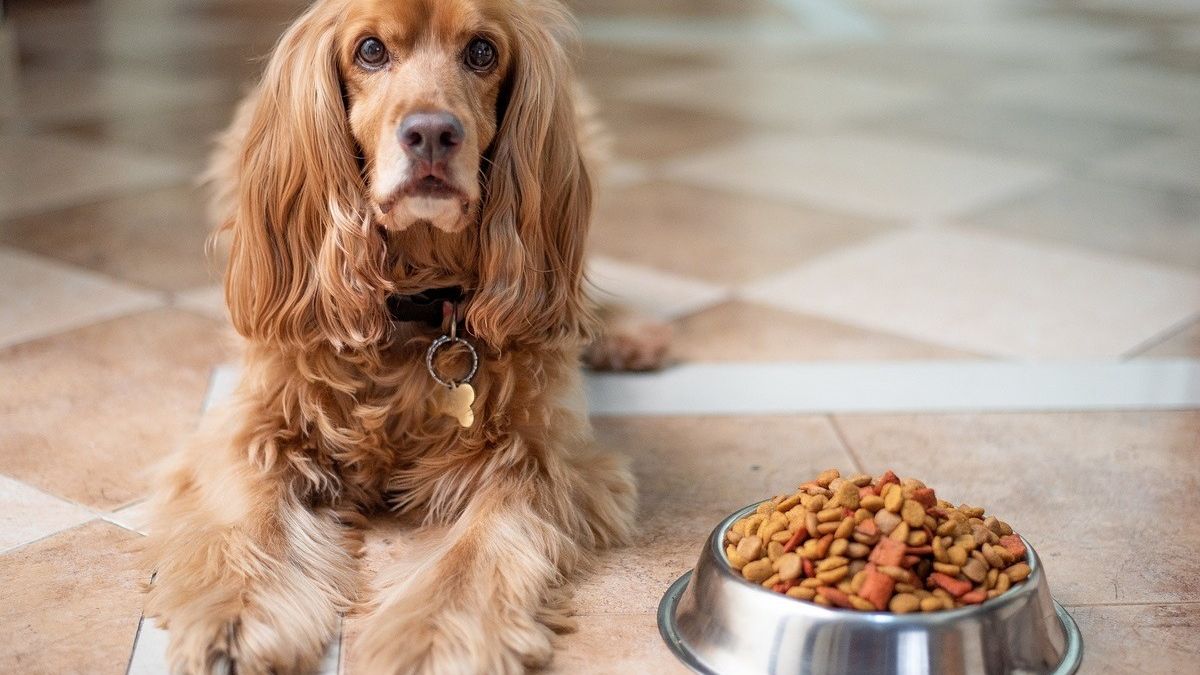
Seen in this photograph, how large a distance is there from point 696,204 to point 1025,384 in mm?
2182

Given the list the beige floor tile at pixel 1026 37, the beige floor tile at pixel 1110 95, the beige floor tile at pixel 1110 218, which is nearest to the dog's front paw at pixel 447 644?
the beige floor tile at pixel 1110 218

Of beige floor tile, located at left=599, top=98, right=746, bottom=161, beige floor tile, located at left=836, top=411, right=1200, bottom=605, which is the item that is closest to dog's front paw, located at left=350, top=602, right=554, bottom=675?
beige floor tile, located at left=836, top=411, right=1200, bottom=605

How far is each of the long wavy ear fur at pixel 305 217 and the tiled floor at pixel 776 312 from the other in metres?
0.50

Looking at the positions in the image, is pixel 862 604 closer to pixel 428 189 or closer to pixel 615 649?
pixel 615 649

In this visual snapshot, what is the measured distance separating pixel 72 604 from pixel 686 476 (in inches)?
54.2

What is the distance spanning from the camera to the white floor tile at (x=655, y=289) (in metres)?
4.29

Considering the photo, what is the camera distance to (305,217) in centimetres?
257

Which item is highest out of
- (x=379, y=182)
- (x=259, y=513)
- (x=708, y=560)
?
(x=379, y=182)

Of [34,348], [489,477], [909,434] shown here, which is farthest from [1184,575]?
[34,348]

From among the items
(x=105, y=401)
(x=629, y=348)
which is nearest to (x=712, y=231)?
(x=629, y=348)

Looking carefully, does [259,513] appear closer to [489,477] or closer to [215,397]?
[489,477]

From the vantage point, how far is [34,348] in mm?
3742

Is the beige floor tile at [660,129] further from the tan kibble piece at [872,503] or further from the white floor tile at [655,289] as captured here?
the tan kibble piece at [872,503]

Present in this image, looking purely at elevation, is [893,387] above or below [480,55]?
below
